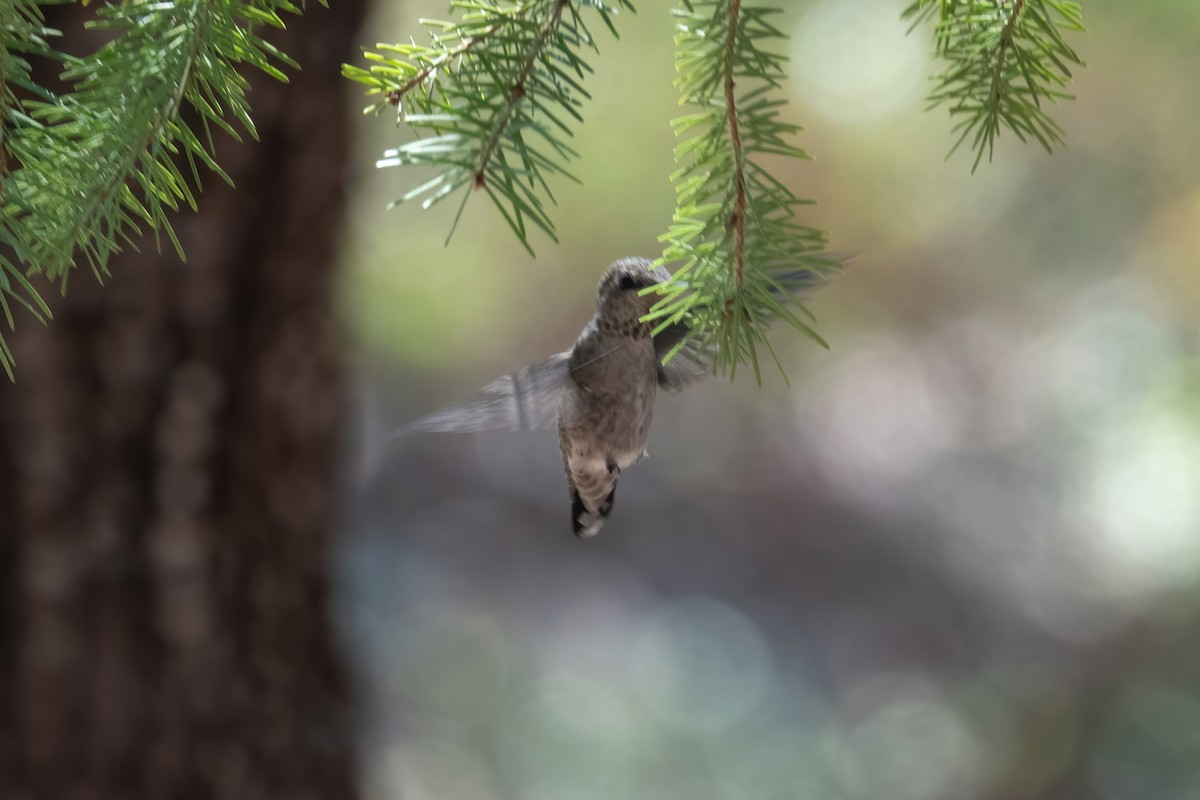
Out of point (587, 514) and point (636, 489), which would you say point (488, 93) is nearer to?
point (587, 514)

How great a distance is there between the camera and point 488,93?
27 cm

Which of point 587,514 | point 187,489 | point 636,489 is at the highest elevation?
point 587,514

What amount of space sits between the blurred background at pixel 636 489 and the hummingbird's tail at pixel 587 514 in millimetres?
506

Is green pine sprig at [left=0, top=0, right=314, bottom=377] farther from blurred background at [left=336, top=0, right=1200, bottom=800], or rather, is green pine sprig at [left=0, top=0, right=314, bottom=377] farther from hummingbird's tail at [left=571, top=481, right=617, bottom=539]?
blurred background at [left=336, top=0, right=1200, bottom=800]

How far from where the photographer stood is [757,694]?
1.94 m

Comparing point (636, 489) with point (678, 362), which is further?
point (636, 489)

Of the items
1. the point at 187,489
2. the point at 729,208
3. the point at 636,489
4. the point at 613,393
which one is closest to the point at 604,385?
the point at 613,393

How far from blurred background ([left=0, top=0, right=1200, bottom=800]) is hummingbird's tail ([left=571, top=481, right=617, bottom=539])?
0.51m

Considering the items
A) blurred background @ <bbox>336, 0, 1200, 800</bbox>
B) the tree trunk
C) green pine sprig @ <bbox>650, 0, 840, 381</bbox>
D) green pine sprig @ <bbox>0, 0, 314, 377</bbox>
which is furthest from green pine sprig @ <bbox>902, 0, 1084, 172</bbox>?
blurred background @ <bbox>336, 0, 1200, 800</bbox>

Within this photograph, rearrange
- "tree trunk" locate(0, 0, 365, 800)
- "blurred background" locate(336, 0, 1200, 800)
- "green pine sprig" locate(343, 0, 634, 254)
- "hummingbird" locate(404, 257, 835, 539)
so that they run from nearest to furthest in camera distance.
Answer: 1. "green pine sprig" locate(343, 0, 634, 254)
2. "hummingbird" locate(404, 257, 835, 539)
3. "tree trunk" locate(0, 0, 365, 800)
4. "blurred background" locate(336, 0, 1200, 800)

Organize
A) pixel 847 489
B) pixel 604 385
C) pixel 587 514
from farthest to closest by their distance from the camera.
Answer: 1. pixel 847 489
2. pixel 587 514
3. pixel 604 385

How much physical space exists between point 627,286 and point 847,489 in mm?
1869

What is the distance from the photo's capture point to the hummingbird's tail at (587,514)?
0.51 meters

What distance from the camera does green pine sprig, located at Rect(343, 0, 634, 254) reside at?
250mm
